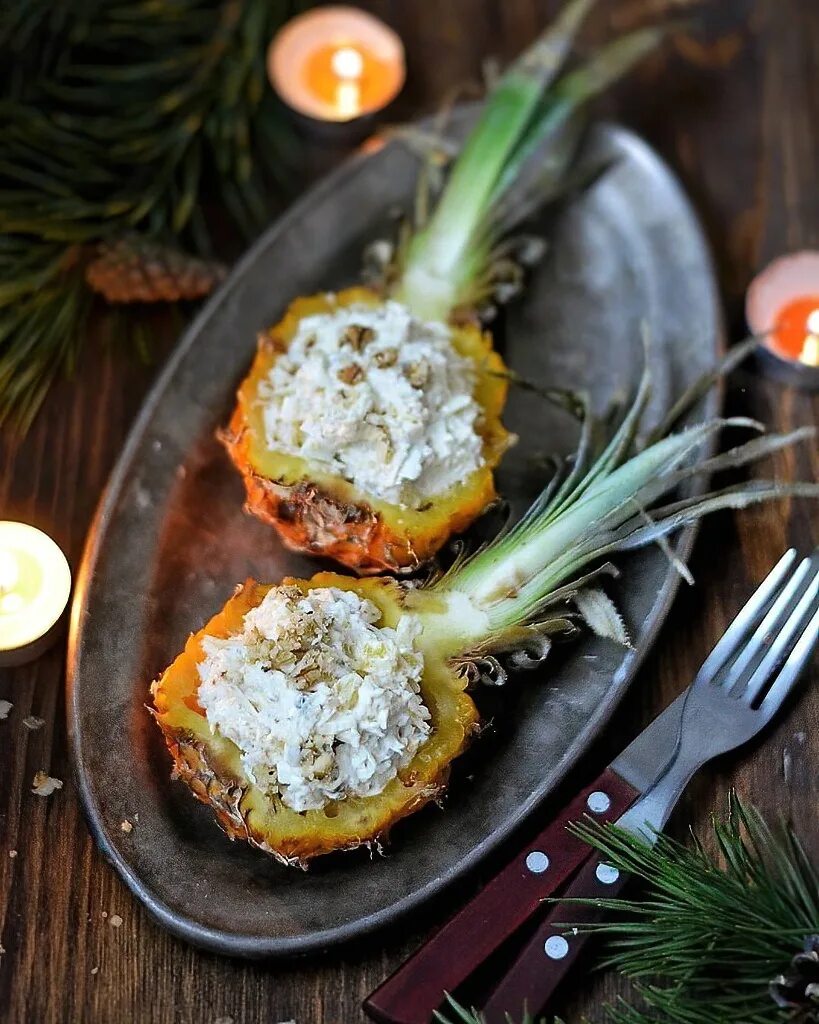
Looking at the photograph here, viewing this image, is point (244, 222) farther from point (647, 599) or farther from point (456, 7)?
point (647, 599)

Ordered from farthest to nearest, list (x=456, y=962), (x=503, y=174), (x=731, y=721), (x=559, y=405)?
1. (x=503, y=174)
2. (x=559, y=405)
3. (x=731, y=721)
4. (x=456, y=962)

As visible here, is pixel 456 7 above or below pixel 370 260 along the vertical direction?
above

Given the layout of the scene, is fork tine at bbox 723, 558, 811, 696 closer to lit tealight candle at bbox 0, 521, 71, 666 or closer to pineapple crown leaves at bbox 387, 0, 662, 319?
pineapple crown leaves at bbox 387, 0, 662, 319

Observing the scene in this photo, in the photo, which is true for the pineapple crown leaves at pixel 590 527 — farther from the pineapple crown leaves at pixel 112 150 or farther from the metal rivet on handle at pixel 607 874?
the pineapple crown leaves at pixel 112 150

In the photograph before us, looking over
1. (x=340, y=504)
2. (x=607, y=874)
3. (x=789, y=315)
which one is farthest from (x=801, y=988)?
(x=789, y=315)

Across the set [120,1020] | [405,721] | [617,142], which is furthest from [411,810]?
[617,142]

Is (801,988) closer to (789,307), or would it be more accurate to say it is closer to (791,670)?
(791,670)
